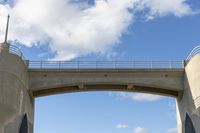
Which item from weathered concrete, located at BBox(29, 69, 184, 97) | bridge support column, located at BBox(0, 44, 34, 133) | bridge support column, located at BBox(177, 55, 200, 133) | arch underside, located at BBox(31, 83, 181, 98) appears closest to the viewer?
bridge support column, located at BBox(0, 44, 34, 133)

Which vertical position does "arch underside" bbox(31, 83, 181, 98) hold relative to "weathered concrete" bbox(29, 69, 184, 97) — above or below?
below

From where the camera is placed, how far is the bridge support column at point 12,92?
119ft

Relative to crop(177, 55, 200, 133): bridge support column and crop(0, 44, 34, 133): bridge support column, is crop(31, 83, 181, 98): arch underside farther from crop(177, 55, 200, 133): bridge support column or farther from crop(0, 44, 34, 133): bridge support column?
crop(0, 44, 34, 133): bridge support column

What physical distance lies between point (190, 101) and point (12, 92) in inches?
698

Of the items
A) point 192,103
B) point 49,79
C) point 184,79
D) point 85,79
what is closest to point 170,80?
point 184,79

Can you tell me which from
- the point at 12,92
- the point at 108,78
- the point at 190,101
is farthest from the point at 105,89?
the point at 12,92

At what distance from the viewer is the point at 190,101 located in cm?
4219

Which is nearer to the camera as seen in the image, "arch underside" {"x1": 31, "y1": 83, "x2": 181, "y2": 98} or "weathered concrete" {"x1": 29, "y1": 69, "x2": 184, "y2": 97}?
"weathered concrete" {"x1": 29, "y1": 69, "x2": 184, "y2": 97}

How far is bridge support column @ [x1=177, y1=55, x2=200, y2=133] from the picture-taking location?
40550 mm

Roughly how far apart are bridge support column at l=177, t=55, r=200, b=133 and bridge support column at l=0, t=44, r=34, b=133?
16722 millimetres

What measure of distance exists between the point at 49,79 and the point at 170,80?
13057 millimetres

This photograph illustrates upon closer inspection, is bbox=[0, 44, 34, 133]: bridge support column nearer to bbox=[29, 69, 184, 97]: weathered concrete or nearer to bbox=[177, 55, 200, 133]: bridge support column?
bbox=[29, 69, 184, 97]: weathered concrete

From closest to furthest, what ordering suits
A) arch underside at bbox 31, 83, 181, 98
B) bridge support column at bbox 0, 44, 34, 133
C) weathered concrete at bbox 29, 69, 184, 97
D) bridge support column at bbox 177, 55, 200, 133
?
bridge support column at bbox 0, 44, 34, 133
bridge support column at bbox 177, 55, 200, 133
weathered concrete at bbox 29, 69, 184, 97
arch underside at bbox 31, 83, 181, 98

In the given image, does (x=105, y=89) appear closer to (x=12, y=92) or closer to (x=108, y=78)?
(x=108, y=78)
